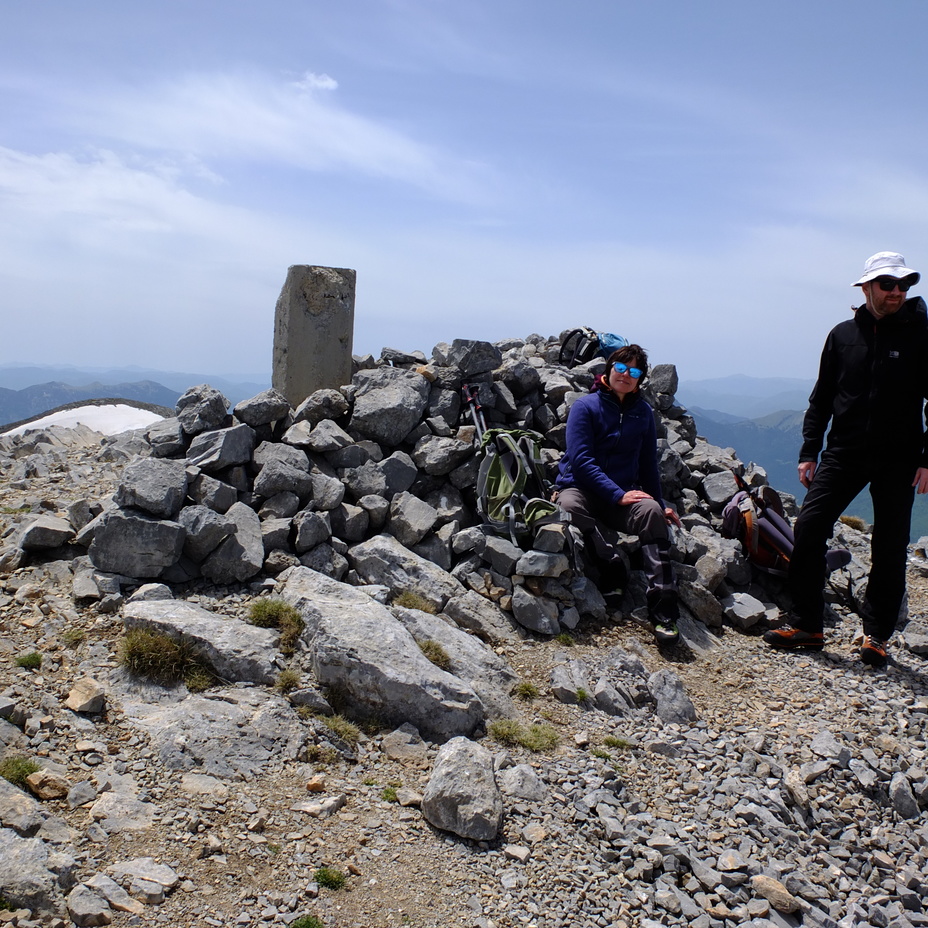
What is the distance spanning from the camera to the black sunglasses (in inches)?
294

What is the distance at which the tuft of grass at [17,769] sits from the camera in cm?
490

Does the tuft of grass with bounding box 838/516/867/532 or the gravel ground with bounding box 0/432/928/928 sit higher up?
the tuft of grass with bounding box 838/516/867/532

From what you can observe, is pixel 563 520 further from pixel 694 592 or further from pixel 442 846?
pixel 442 846

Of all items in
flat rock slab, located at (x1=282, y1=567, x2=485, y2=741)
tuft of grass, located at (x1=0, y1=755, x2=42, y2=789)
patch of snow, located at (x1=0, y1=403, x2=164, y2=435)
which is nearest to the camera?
tuft of grass, located at (x1=0, y1=755, x2=42, y2=789)

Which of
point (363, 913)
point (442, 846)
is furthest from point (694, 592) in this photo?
point (363, 913)

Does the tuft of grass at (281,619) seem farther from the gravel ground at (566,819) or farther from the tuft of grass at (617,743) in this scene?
the tuft of grass at (617,743)

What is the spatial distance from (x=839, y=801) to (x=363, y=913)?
412 centimetres

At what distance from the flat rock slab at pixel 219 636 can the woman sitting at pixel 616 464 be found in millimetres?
3809

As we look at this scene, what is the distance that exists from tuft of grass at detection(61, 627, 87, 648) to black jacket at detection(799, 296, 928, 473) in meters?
7.61

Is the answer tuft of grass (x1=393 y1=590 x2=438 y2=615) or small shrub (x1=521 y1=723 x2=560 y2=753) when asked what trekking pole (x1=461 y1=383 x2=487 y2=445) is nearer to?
tuft of grass (x1=393 y1=590 x2=438 y2=615)

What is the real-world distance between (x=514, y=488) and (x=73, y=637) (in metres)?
4.87

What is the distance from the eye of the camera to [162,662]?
6.19 metres

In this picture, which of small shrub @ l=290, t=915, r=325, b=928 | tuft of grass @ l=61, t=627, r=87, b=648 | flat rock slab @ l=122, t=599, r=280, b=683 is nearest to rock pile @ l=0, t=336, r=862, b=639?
tuft of grass @ l=61, t=627, r=87, b=648

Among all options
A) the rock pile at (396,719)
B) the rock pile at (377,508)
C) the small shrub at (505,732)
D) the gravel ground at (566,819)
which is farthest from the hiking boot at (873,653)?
the small shrub at (505,732)
